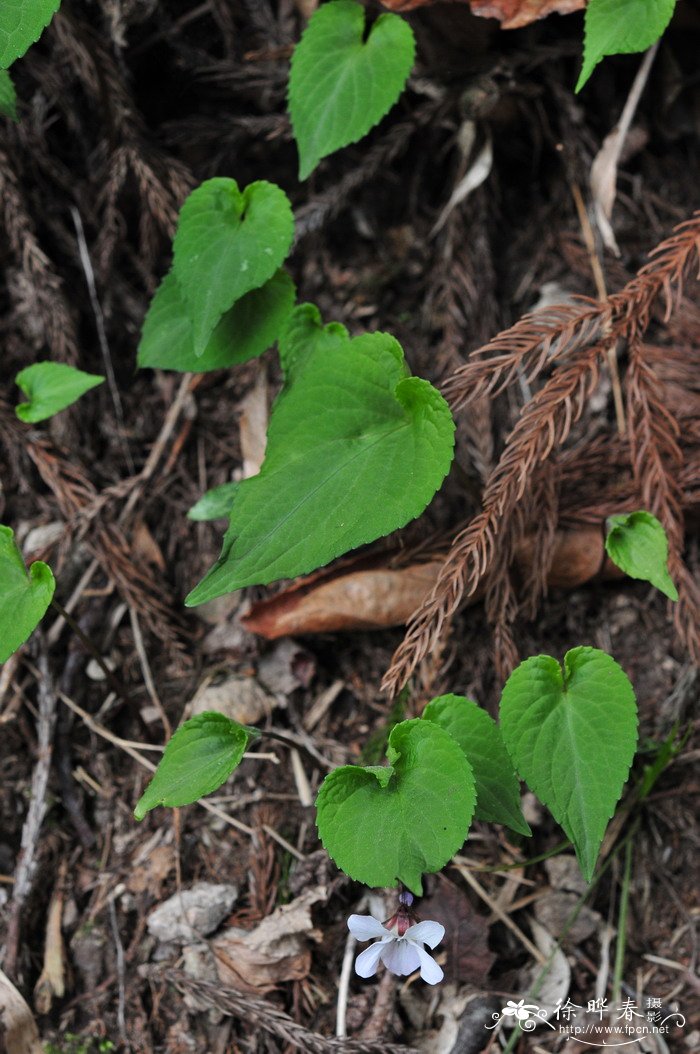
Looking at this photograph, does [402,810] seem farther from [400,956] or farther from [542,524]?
[542,524]

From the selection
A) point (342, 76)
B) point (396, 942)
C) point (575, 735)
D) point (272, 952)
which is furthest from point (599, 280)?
point (272, 952)

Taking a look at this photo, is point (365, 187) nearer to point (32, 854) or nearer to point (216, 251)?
point (216, 251)

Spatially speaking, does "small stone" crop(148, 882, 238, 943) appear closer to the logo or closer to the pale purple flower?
the pale purple flower

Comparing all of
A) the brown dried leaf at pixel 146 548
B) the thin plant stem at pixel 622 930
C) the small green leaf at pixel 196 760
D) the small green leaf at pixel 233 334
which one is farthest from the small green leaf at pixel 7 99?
the thin plant stem at pixel 622 930

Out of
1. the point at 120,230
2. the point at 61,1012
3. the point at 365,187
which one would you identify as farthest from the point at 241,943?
the point at 365,187

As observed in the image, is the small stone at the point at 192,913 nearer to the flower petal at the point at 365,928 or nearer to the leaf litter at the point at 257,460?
the leaf litter at the point at 257,460

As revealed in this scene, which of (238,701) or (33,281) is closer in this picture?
(238,701)

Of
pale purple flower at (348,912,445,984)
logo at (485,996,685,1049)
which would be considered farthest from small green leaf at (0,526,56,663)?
logo at (485,996,685,1049)
